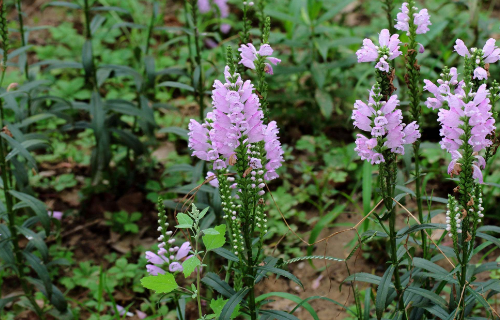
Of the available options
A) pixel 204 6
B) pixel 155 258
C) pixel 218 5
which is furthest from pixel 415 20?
pixel 204 6

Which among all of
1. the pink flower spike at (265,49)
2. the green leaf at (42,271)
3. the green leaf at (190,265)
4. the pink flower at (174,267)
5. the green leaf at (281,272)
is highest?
the pink flower spike at (265,49)

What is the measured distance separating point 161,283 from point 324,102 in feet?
10.6

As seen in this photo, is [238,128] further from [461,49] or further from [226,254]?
[461,49]

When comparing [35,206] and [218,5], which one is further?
[218,5]

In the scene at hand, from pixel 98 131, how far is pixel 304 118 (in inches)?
88.0

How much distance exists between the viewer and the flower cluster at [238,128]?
2.04 metres

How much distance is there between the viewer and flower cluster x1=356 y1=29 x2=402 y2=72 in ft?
6.81

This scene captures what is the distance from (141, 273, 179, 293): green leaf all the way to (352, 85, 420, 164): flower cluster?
3.19 ft

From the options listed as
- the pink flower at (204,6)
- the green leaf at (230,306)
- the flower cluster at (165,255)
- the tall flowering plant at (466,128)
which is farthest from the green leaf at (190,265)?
the pink flower at (204,6)

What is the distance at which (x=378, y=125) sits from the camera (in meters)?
2.05

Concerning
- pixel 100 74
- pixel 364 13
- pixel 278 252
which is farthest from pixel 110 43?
pixel 278 252

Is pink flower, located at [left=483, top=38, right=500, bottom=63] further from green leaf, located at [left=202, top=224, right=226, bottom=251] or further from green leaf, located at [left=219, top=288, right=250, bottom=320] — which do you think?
green leaf, located at [left=219, top=288, right=250, bottom=320]

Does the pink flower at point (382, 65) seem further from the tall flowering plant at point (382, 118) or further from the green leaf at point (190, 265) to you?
the green leaf at point (190, 265)

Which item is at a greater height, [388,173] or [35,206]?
[388,173]
